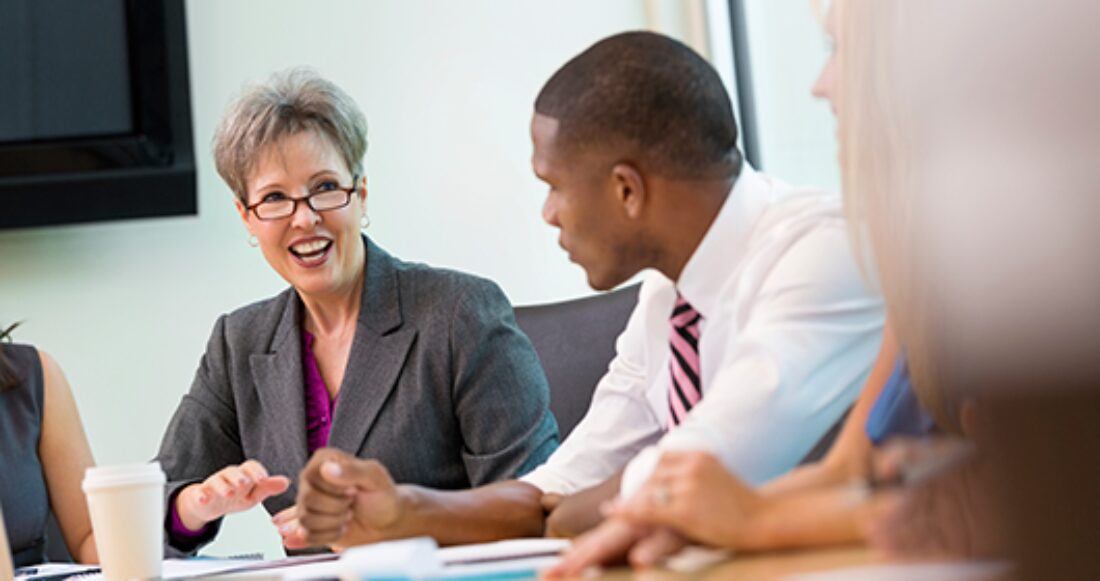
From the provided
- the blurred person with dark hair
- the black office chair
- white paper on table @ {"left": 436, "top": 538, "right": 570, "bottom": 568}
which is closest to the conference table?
white paper on table @ {"left": 436, "top": 538, "right": 570, "bottom": 568}

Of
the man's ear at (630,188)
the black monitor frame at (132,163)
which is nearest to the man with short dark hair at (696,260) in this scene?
the man's ear at (630,188)

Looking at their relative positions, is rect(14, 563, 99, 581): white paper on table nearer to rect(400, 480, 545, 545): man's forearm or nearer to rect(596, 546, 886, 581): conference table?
rect(400, 480, 545, 545): man's forearm

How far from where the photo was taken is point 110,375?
101cm

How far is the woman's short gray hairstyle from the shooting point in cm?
52

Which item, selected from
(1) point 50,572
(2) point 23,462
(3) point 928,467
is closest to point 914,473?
(3) point 928,467

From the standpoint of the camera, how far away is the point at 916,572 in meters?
0.22

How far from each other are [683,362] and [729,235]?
0.05 meters

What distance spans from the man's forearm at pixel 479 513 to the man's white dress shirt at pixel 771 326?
13 centimetres

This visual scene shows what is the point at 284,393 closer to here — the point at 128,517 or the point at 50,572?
the point at 128,517

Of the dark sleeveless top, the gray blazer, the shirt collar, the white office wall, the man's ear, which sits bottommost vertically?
the dark sleeveless top

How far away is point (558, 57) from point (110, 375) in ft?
2.25

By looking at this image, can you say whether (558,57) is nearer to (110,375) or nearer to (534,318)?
(534,318)

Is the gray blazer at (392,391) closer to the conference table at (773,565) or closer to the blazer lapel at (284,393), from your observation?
the blazer lapel at (284,393)

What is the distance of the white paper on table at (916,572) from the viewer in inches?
7.9
